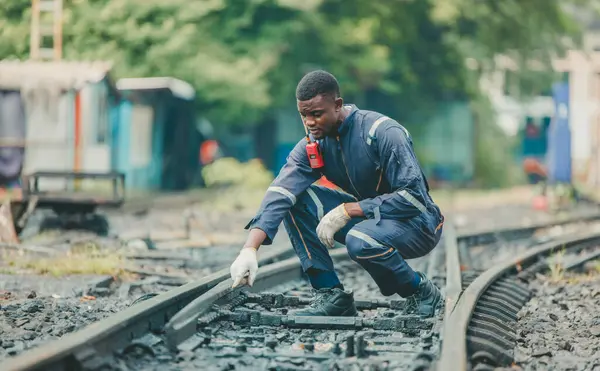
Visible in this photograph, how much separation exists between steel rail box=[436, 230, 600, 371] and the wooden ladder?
963 cm

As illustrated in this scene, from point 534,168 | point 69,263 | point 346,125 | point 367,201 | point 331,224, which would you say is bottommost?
point 534,168

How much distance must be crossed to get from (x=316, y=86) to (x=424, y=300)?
134 centimetres

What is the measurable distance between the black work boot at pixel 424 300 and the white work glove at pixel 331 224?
2.02ft

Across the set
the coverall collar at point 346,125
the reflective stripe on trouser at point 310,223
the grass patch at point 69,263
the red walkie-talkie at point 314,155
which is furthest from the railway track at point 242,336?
the grass patch at point 69,263

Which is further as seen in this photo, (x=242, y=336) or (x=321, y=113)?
(x=321, y=113)

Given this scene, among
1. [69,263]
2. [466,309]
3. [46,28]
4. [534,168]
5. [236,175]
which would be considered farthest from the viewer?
[534,168]

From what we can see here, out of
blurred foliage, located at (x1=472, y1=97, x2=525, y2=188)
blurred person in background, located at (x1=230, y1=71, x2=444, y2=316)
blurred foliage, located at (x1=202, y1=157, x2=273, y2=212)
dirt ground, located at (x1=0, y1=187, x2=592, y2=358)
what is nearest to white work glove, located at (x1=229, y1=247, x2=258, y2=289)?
blurred person in background, located at (x1=230, y1=71, x2=444, y2=316)

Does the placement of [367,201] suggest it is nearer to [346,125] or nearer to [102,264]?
[346,125]

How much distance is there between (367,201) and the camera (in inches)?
203

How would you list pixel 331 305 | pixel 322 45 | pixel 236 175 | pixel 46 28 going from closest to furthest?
1. pixel 331 305
2. pixel 46 28
3. pixel 236 175
4. pixel 322 45

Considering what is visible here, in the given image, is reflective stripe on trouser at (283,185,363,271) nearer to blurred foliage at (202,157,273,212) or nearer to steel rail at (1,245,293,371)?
steel rail at (1,245,293,371)

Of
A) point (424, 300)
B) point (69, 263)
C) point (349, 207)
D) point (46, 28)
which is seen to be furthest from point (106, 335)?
point (46, 28)

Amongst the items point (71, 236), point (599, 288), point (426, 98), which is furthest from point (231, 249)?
point (426, 98)

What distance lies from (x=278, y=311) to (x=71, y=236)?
5.20 meters
